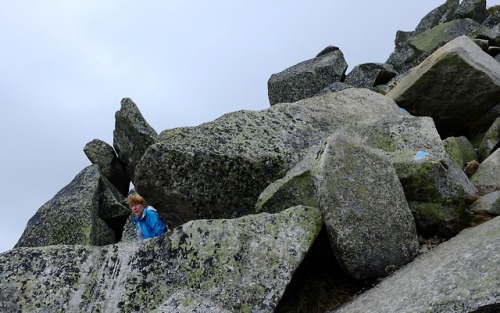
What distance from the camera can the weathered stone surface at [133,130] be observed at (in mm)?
15453

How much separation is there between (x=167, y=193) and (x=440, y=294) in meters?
5.96

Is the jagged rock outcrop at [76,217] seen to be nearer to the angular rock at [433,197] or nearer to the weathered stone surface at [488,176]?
the angular rock at [433,197]

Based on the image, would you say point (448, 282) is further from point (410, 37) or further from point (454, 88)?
point (410, 37)

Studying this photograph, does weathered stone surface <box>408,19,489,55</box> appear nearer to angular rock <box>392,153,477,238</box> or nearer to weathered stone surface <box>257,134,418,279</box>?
angular rock <box>392,153,477,238</box>

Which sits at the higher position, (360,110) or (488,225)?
(360,110)

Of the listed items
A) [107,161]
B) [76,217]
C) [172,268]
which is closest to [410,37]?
[107,161]

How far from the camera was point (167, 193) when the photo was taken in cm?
1041

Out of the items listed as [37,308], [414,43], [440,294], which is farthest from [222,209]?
[414,43]

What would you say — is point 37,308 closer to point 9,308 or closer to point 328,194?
point 9,308

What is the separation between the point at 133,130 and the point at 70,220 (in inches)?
122

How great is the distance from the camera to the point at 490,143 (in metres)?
13.6

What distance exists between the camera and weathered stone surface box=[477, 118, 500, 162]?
13.5 metres

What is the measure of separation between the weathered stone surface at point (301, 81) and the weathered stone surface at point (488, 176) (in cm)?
1493

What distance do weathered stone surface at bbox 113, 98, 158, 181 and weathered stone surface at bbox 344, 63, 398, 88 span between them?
14516 mm
